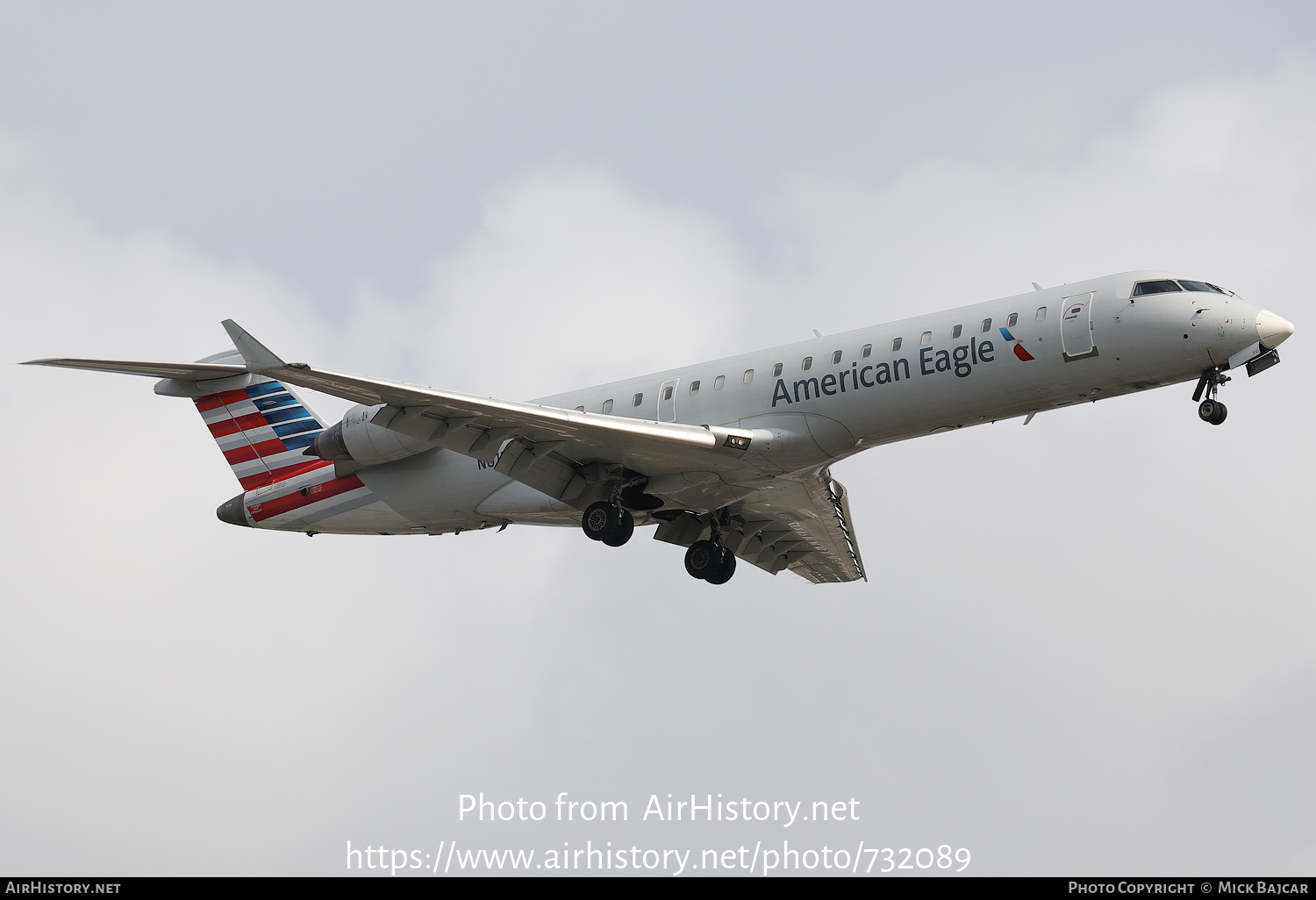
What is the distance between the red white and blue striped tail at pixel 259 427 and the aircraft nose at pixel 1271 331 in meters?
17.2

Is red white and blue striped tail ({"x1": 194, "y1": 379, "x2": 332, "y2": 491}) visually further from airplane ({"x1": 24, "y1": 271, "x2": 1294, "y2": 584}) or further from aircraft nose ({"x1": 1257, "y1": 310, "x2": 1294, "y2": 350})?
aircraft nose ({"x1": 1257, "y1": 310, "x2": 1294, "y2": 350})

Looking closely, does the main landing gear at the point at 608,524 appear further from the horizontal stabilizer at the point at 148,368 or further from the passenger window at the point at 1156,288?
the passenger window at the point at 1156,288

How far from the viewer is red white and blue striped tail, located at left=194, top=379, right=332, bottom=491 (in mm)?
26953

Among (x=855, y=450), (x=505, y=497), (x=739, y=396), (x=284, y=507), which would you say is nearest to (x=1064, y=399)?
(x=855, y=450)

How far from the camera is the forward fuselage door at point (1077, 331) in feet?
65.3

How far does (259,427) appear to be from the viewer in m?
27.0

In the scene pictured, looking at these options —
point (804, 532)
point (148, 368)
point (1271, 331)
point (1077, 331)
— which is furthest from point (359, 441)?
point (1271, 331)

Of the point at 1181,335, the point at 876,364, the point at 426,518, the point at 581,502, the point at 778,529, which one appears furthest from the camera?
the point at 778,529

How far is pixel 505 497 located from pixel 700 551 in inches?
155

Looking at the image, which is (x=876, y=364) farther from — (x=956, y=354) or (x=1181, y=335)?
(x=1181, y=335)

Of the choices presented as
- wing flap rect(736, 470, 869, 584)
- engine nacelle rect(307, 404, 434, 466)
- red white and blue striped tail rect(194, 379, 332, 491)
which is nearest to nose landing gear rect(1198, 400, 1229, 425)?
wing flap rect(736, 470, 869, 584)

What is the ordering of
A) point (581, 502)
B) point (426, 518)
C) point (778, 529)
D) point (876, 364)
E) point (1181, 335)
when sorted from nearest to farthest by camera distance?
1. point (1181, 335)
2. point (876, 364)
3. point (581, 502)
4. point (426, 518)
5. point (778, 529)

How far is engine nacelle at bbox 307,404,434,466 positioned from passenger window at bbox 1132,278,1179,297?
1168 cm

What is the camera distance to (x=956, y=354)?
20484 millimetres
